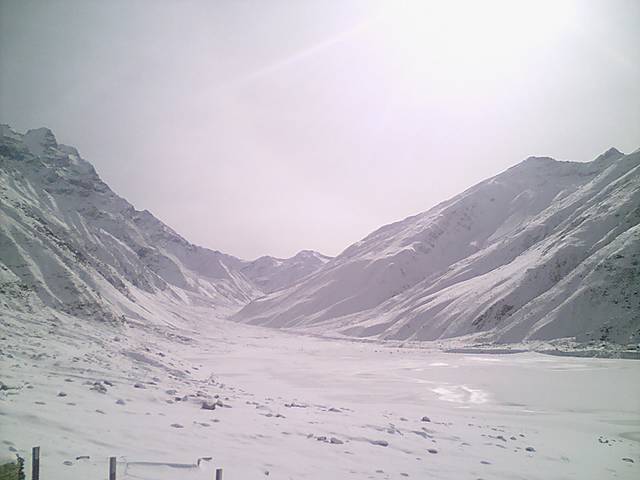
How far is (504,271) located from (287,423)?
85249 mm

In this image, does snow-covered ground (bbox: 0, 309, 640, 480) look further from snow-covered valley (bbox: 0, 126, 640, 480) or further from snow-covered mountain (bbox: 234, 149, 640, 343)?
snow-covered mountain (bbox: 234, 149, 640, 343)

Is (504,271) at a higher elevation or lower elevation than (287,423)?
higher

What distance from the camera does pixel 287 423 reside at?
13977mm

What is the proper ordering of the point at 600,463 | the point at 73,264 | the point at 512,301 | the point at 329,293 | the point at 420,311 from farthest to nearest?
the point at 329,293 < the point at 420,311 < the point at 512,301 < the point at 73,264 < the point at 600,463

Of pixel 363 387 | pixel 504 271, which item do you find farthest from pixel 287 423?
pixel 504 271

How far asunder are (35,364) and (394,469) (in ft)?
53.3

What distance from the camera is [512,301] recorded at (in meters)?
70.9

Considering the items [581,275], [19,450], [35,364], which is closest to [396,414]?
[19,450]

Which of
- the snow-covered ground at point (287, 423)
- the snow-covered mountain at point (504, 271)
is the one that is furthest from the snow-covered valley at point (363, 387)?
the snow-covered mountain at point (504, 271)

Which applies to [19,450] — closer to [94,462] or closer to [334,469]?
[94,462]

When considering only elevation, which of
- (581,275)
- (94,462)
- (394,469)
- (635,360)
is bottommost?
(635,360)

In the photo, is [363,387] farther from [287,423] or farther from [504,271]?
[504,271]

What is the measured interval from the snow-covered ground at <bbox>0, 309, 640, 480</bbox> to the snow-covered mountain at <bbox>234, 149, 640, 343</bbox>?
104 feet

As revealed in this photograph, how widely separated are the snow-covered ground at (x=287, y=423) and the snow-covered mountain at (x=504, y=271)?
104 ft
